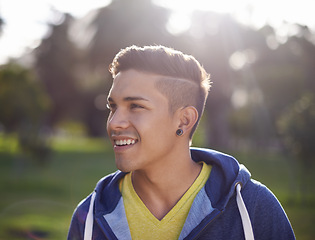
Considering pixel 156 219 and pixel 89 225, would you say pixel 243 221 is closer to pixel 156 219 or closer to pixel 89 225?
pixel 156 219

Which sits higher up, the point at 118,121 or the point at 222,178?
the point at 118,121

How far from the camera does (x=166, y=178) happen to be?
9.37ft

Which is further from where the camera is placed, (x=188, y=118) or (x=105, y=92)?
(x=105, y=92)

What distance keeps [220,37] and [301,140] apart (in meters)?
21.5

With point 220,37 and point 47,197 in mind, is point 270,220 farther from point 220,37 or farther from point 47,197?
point 220,37

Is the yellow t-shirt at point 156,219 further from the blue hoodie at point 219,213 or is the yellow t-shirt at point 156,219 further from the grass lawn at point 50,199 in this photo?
the grass lawn at point 50,199

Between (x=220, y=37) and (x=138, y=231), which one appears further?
(x=220, y=37)

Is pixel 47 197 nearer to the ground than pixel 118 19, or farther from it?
nearer to the ground

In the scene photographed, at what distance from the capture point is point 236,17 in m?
33.0

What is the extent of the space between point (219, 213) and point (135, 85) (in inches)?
39.9

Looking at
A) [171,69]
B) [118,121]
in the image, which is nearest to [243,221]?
[118,121]

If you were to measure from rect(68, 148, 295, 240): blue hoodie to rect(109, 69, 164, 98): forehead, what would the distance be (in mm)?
692

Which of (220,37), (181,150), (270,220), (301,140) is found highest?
(220,37)

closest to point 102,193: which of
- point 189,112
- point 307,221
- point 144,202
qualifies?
point 144,202
